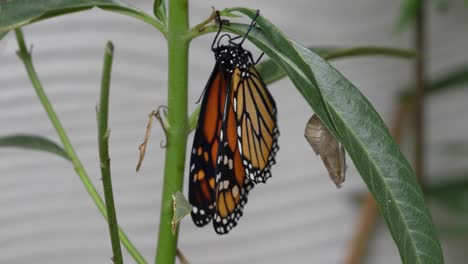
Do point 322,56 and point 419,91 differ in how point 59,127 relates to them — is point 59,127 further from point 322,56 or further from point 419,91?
point 419,91

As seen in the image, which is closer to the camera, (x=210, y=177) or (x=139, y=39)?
(x=210, y=177)

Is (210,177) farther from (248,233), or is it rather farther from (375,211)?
(375,211)

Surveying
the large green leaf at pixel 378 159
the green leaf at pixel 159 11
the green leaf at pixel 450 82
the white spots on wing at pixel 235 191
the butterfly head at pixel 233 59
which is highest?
the green leaf at pixel 450 82

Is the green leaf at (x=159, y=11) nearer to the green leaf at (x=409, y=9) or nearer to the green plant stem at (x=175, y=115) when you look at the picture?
the green plant stem at (x=175, y=115)

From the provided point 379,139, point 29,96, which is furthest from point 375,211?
point 379,139

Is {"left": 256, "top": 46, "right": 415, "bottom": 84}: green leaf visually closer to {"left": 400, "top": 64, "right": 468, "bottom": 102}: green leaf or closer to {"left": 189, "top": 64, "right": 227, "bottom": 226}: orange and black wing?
{"left": 189, "top": 64, "right": 227, "bottom": 226}: orange and black wing

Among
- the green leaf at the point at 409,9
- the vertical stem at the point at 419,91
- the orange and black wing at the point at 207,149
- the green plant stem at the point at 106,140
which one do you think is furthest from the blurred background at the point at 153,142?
the green plant stem at the point at 106,140
